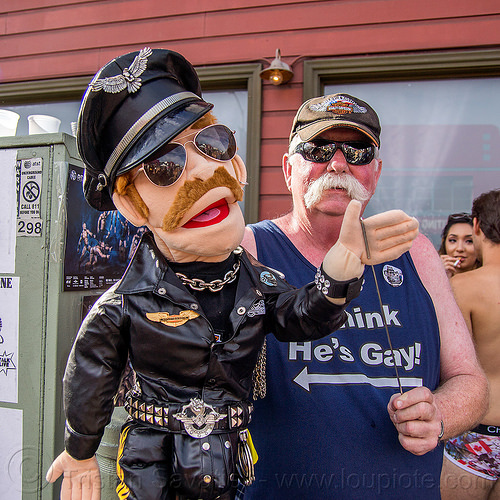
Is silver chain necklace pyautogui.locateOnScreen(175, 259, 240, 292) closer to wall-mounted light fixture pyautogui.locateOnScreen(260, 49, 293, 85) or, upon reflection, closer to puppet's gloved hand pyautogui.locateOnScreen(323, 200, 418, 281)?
puppet's gloved hand pyautogui.locateOnScreen(323, 200, 418, 281)

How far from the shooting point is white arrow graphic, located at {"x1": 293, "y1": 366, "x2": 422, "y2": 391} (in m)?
1.58

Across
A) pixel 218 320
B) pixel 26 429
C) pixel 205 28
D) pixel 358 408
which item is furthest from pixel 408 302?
pixel 205 28

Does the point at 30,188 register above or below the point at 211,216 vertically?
above

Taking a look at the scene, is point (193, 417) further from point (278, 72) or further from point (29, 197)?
point (278, 72)

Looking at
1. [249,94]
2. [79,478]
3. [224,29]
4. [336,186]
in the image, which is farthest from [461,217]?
[79,478]

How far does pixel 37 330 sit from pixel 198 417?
49.7 inches

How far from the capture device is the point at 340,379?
159 cm

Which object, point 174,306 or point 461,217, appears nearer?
point 174,306

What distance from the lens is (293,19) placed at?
3.38 meters

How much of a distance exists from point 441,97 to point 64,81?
3225 mm

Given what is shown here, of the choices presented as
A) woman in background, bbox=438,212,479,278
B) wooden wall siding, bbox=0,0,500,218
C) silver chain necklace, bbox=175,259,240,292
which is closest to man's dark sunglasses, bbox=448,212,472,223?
woman in background, bbox=438,212,479,278

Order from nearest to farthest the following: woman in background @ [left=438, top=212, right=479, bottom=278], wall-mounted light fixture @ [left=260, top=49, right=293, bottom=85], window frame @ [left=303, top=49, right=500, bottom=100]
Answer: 1. window frame @ [left=303, top=49, right=500, bottom=100]
2. wall-mounted light fixture @ [left=260, top=49, right=293, bottom=85]
3. woman in background @ [left=438, top=212, right=479, bottom=278]

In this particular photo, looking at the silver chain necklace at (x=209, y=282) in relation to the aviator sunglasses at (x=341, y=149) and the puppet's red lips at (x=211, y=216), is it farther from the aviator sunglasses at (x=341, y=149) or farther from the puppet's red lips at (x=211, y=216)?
the aviator sunglasses at (x=341, y=149)

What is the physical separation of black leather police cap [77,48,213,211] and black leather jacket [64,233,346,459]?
0.31 metres
